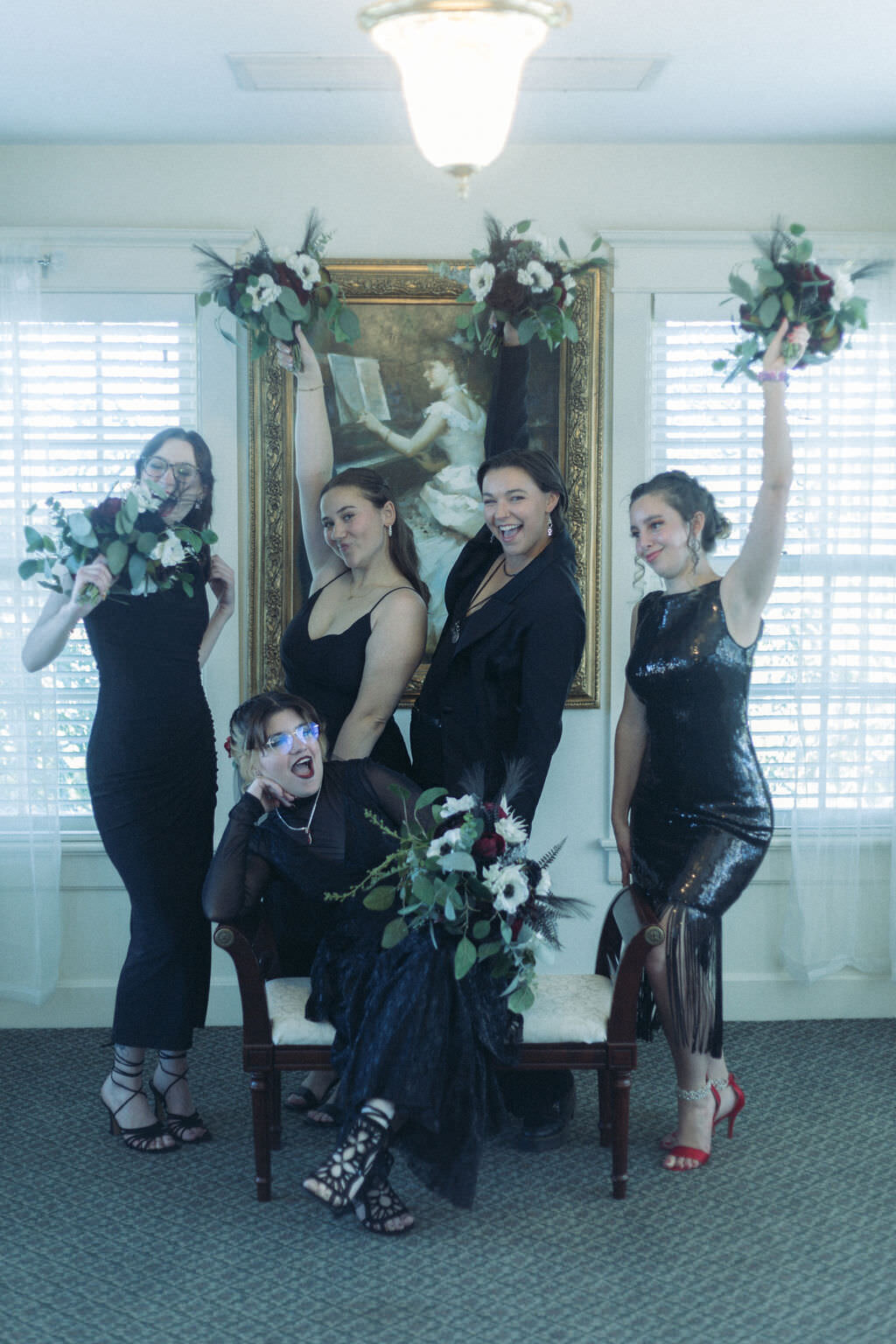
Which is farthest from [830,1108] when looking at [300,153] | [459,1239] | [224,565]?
[300,153]

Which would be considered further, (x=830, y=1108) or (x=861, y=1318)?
(x=830, y=1108)

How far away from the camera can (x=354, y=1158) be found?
2689mm

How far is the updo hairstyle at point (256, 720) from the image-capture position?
3.05 m

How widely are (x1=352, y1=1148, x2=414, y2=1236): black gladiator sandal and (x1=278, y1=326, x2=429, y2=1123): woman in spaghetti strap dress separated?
636 mm

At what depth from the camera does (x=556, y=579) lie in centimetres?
315

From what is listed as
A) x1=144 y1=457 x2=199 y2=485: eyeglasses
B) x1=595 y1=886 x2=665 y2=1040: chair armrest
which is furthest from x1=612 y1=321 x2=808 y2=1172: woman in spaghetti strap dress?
x1=144 y1=457 x2=199 y2=485: eyeglasses

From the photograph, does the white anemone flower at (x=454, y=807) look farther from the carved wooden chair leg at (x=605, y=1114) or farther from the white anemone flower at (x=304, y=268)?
the white anemone flower at (x=304, y=268)

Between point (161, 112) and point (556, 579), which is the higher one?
point (161, 112)

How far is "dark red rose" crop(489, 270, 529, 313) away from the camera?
10.9ft

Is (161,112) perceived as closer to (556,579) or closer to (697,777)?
(556,579)

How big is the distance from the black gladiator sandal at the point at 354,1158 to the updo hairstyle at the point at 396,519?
1.37 meters

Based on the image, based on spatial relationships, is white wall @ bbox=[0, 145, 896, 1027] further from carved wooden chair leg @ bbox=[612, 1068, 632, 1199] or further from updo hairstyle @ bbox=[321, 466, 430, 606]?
carved wooden chair leg @ bbox=[612, 1068, 632, 1199]

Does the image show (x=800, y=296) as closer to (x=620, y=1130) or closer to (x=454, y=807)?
(x=454, y=807)

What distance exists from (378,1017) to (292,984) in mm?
403
